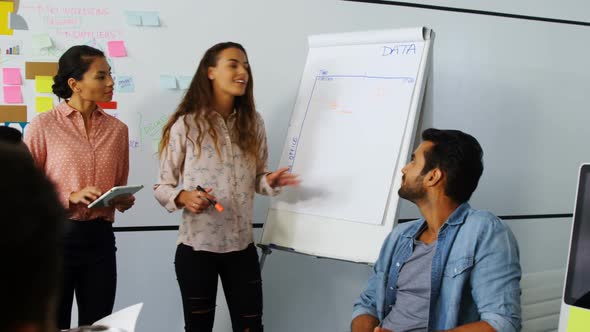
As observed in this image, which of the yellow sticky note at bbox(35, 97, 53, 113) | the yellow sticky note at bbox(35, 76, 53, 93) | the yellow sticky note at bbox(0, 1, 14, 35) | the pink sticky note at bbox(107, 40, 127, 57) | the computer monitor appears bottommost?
the computer monitor

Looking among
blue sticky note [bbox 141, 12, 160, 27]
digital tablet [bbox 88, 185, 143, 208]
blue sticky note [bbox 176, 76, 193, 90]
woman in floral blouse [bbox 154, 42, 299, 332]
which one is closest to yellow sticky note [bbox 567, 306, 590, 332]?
woman in floral blouse [bbox 154, 42, 299, 332]

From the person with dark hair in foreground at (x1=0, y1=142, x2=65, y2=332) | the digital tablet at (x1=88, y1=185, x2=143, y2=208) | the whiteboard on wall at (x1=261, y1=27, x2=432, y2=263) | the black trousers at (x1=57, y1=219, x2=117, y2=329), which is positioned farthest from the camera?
the whiteboard on wall at (x1=261, y1=27, x2=432, y2=263)

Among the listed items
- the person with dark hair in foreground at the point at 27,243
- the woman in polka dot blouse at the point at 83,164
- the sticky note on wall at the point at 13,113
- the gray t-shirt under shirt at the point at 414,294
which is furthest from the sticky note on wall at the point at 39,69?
the person with dark hair in foreground at the point at 27,243

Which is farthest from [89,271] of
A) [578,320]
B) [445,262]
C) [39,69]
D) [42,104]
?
[578,320]

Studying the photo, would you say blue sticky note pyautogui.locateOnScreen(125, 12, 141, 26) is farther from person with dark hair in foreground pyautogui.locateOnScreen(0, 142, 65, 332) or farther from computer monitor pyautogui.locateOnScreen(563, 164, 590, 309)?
person with dark hair in foreground pyautogui.locateOnScreen(0, 142, 65, 332)

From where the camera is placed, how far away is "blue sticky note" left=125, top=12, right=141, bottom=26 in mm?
2771

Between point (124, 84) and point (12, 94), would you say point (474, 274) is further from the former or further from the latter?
point (12, 94)

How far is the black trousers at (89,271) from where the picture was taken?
7.09 feet

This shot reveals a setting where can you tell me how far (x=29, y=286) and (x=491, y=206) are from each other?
10.7 feet

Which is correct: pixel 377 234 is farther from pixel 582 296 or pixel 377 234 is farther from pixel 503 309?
pixel 582 296

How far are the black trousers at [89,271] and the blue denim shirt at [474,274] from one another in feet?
3.83

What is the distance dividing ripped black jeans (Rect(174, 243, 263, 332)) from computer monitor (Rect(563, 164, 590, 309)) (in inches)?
48.2

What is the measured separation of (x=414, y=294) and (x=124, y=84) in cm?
163

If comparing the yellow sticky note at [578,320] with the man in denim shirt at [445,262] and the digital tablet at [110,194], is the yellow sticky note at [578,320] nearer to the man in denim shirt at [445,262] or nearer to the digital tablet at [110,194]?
the man in denim shirt at [445,262]
